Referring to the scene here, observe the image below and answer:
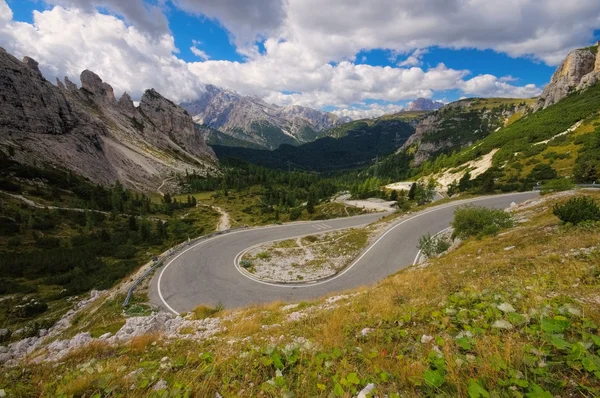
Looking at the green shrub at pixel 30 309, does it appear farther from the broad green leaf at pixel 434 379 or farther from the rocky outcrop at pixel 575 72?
the rocky outcrop at pixel 575 72

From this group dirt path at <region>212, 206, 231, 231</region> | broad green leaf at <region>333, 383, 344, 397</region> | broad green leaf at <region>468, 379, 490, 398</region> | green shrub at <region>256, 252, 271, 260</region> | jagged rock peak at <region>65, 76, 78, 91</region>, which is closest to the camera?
broad green leaf at <region>468, 379, 490, 398</region>

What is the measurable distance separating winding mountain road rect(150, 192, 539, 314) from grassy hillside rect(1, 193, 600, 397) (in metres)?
16.7

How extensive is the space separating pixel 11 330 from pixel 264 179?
134917 mm

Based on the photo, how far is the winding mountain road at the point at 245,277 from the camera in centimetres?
2414

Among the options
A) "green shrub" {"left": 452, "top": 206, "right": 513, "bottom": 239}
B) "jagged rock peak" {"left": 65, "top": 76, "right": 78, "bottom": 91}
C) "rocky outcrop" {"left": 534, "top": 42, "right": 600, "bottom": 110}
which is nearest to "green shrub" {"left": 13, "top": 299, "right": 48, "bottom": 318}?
"green shrub" {"left": 452, "top": 206, "right": 513, "bottom": 239}

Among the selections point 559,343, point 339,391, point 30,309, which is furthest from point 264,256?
point 559,343

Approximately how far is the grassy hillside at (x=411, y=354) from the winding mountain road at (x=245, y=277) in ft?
54.8

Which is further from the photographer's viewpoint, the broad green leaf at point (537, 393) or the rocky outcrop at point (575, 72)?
the rocky outcrop at point (575, 72)

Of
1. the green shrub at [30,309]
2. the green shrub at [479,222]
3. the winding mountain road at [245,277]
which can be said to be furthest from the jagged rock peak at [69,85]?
the green shrub at [479,222]

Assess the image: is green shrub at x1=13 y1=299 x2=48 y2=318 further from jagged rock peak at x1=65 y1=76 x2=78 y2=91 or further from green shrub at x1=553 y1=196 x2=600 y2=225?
→ jagged rock peak at x1=65 y1=76 x2=78 y2=91

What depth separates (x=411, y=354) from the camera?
493cm

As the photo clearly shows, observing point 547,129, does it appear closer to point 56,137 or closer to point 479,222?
point 479,222

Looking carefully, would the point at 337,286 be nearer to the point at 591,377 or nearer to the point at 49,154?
the point at 591,377

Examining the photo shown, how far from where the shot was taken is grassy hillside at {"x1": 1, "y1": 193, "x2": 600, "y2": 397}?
3.43 meters
